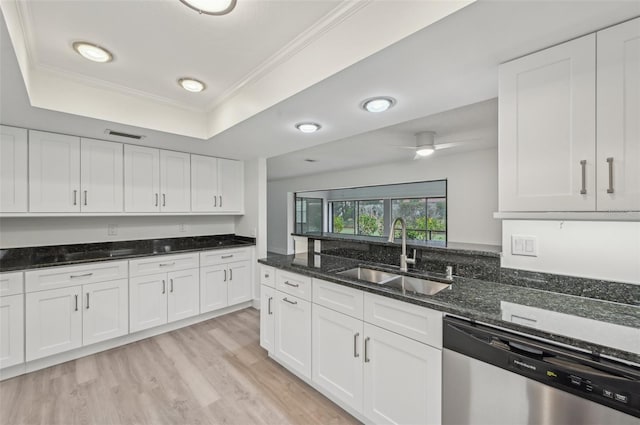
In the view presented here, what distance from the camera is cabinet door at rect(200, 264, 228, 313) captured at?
3420 mm

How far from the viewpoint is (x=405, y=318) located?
1524 mm

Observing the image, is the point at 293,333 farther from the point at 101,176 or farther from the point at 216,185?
the point at 101,176

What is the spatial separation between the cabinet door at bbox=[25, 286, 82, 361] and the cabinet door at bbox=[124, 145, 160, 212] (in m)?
1.02

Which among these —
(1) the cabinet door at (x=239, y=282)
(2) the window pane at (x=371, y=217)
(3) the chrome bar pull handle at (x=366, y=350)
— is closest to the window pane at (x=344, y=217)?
(2) the window pane at (x=371, y=217)

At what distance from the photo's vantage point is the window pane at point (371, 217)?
8.25 meters

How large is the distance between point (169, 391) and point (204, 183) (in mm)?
2412

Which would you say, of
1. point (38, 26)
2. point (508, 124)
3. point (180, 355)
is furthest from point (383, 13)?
point (180, 355)

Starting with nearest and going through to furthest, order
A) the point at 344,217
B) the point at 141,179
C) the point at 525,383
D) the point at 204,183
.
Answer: the point at 525,383 < the point at 141,179 < the point at 204,183 < the point at 344,217

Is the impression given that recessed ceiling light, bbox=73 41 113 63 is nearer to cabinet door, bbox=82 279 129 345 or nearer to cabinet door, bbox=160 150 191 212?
cabinet door, bbox=160 150 191 212

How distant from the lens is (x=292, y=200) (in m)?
7.96

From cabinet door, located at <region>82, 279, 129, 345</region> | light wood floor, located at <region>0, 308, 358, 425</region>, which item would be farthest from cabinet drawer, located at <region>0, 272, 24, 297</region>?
light wood floor, located at <region>0, 308, 358, 425</region>

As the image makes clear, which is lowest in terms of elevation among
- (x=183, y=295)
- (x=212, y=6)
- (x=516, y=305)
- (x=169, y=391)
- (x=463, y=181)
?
(x=169, y=391)

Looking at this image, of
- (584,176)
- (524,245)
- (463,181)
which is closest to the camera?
(584,176)

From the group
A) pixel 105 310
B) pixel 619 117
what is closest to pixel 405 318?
pixel 619 117
